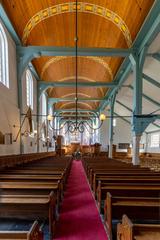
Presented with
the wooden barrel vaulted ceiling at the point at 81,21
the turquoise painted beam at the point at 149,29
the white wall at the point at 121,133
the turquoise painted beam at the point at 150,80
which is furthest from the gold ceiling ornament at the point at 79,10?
the white wall at the point at 121,133

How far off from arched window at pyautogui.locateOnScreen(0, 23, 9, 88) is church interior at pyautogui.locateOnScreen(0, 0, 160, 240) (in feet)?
0.13

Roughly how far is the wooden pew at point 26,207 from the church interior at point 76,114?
0.05 ft

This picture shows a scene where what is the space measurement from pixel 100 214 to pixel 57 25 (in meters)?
8.60

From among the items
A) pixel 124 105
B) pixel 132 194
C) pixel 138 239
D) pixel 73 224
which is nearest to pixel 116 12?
pixel 132 194

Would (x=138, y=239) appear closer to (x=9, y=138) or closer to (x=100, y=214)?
(x=100, y=214)

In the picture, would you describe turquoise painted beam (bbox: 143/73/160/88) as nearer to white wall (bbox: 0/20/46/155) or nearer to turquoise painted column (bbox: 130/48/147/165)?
turquoise painted column (bbox: 130/48/147/165)

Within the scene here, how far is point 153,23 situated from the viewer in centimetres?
797

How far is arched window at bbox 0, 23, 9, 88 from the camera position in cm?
834

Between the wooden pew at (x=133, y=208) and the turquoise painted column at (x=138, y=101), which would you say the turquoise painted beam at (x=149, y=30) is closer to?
the turquoise painted column at (x=138, y=101)

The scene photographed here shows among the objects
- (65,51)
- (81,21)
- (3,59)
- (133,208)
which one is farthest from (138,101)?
(133,208)

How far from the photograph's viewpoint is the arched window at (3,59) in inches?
328

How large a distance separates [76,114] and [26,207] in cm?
724

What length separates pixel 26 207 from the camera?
3.27 metres

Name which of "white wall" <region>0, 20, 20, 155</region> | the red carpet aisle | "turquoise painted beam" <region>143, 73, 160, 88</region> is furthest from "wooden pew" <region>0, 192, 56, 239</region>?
"turquoise painted beam" <region>143, 73, 160, 88</region>
